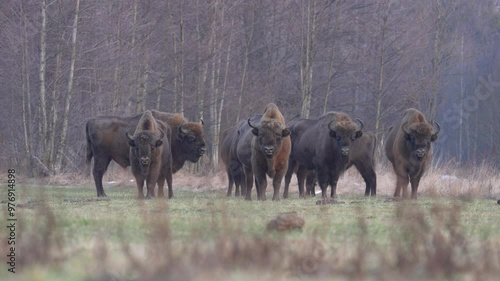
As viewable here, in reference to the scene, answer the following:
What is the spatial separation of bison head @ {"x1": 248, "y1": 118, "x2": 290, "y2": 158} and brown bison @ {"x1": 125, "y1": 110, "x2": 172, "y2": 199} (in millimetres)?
2531

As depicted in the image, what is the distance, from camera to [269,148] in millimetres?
21016

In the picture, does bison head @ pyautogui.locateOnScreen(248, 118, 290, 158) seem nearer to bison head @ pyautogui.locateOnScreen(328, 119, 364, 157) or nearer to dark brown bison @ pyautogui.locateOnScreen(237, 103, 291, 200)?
dark brown bison @ pyautogui.locateOnScreen(237, 103, 291, 200)

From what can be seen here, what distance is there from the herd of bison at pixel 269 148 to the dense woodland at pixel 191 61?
949 centimetres

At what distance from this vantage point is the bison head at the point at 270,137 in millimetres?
21094

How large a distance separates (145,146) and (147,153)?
0.16 meters

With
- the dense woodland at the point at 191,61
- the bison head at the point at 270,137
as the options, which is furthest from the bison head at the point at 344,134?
the dense woodland at the point at 191,61

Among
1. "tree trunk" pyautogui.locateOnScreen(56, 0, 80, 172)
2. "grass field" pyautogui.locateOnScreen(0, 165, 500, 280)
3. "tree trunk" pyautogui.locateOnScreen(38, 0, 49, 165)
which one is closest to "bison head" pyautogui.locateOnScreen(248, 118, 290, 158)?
"grass field" pyautogui.locateOnScreen(0, 165, 500, 280)

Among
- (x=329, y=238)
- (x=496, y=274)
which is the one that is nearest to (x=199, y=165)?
(x=329, y=238)

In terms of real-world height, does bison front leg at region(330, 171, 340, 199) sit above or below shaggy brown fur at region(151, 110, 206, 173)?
below

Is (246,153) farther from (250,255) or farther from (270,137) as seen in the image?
(250,255)

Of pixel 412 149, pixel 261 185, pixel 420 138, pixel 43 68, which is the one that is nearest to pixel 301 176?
pixel 412 149

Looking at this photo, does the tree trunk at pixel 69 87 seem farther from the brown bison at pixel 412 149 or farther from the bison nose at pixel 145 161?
the brown bison at pixel 412 149

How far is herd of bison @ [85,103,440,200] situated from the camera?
21750 millimetres

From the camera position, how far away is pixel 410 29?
45219 millimetres
